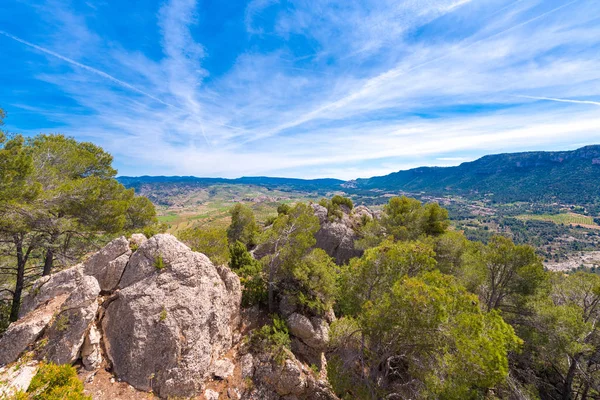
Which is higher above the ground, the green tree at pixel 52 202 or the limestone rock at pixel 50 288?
the green tree at pixel 52 202

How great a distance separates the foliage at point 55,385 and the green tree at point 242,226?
28616 millimetres

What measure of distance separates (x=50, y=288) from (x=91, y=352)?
449 cm

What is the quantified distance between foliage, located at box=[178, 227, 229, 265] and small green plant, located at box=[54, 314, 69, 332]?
7438 millimetres

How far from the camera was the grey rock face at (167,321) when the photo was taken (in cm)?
1237

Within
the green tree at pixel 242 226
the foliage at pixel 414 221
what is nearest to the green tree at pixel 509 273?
the foliage at pixel 414 221

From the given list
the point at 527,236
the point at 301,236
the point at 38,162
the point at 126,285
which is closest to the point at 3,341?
the point at 126,285

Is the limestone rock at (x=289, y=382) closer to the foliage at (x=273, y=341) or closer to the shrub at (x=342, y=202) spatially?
the foliage at (x=273, y=341)

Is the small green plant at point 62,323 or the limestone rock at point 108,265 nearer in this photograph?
the small green plant at point 62,323

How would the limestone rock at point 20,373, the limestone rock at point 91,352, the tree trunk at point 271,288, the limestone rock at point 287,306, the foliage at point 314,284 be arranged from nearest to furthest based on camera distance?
the limestone rock at point 20,373 → the limestone rock at point 91,352 → the foliage at point 314,284 → the limestone rock at point 287,306 → the tree trunk at point 271,288

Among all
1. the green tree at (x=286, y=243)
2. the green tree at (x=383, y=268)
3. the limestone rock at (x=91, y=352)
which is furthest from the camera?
the green tree at (x=286, y=243)

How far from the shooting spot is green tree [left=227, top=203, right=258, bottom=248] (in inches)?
1442

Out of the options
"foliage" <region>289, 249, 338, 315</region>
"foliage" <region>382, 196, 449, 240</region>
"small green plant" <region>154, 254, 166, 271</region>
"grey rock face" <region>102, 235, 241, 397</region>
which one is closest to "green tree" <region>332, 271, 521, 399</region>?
"foliage" <region>289, 249, 338, 315</region>

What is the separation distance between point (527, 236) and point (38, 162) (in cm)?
25432

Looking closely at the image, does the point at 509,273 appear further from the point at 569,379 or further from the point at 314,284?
the point at 314,284
